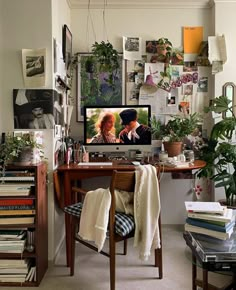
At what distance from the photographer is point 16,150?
214cm

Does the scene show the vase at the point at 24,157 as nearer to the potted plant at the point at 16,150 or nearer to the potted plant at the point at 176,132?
the potted plant at the point at 16,150

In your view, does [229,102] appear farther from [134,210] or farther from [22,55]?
[22,55]

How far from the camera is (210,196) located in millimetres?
3322

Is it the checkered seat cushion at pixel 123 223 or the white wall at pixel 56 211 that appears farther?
the white wall at pixel 56 211

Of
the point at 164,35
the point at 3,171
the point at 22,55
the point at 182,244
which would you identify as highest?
the point at 164,35

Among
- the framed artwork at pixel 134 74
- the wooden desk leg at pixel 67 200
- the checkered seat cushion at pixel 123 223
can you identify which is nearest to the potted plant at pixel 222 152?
the framed artwork at pixel 134 74

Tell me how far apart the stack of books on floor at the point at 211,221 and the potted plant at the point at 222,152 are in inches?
48.5

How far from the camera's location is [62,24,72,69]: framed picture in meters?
2.84

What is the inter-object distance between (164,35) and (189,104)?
2.51 feet

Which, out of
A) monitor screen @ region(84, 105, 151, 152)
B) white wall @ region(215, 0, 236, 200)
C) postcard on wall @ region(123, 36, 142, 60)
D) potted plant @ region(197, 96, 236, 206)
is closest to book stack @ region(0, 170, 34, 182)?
monitor screen @ region(84, 105, 151, 152)

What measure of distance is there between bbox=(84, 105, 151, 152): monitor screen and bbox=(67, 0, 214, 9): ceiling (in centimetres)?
112

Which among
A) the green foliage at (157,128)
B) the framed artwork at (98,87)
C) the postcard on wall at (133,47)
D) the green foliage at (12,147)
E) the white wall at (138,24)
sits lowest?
the green foliage at (12,147)

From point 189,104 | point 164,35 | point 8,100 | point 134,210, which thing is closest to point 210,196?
point 189,104

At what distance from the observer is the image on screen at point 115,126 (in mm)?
2920
